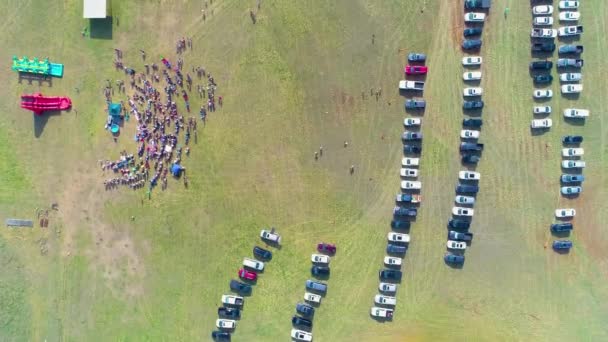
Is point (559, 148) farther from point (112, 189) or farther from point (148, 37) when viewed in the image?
point (112, 189)

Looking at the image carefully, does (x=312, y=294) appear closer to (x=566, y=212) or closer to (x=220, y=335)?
(x=220, y=335)

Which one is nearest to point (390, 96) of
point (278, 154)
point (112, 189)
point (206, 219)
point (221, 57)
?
point (278, 154)

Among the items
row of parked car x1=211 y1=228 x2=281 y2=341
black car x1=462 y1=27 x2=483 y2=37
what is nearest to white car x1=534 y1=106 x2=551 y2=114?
black car x1=462 y1=27 x2=483 y2=37

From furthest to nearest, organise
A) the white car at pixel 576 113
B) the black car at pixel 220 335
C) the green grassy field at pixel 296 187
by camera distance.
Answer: the black car at pixel 220 335
the green grassy field at pixel 296 187
the white car at pixel 576 113

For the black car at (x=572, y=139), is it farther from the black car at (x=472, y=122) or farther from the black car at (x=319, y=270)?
the black car at (x=319, y=270)

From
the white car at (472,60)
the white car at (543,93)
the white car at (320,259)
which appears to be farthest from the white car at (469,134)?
the white car at (320,259)
